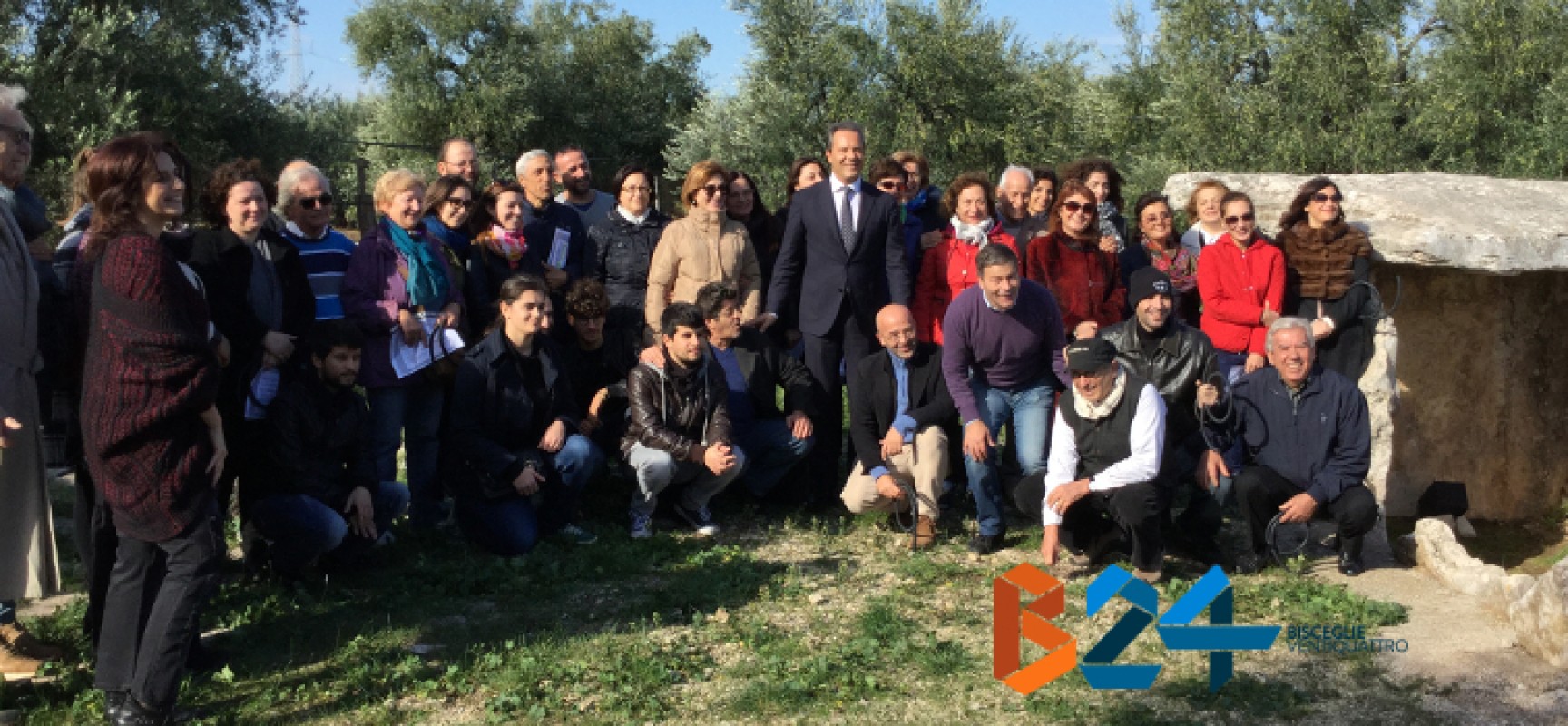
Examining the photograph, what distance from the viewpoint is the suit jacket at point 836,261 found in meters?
6.78

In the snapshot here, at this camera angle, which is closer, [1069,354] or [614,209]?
[1069,354]

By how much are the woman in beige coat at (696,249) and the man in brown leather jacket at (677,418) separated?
43cm

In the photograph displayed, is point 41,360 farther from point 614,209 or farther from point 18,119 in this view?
point 614,209

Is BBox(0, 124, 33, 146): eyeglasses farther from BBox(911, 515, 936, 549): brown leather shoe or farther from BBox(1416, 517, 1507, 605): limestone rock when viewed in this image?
BBox(1416, 517, 1507, 605): limestone rock

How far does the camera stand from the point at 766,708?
4.34 meters

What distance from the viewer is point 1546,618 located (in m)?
4.68

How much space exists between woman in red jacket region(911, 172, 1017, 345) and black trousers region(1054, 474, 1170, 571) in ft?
4.63

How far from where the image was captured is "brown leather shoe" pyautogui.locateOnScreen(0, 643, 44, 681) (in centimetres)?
448

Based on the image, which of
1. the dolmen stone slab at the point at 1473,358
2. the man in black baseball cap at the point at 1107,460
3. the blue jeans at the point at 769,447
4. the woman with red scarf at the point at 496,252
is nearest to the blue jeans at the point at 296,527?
the woman with red scarf at the point at 496,252

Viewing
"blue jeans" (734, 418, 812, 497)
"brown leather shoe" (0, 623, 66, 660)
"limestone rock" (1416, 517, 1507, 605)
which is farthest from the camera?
"blue jeans" (734, 418, 812, 497)

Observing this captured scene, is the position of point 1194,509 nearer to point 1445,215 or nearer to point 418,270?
point 1445,215

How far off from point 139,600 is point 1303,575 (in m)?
4.80

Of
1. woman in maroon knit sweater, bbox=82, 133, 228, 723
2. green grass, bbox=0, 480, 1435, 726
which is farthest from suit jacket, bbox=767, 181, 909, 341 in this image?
woman in maroon knit sweater, bbox=82, 133, 228, 723

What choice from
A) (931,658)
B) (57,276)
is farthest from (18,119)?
(931,658)
